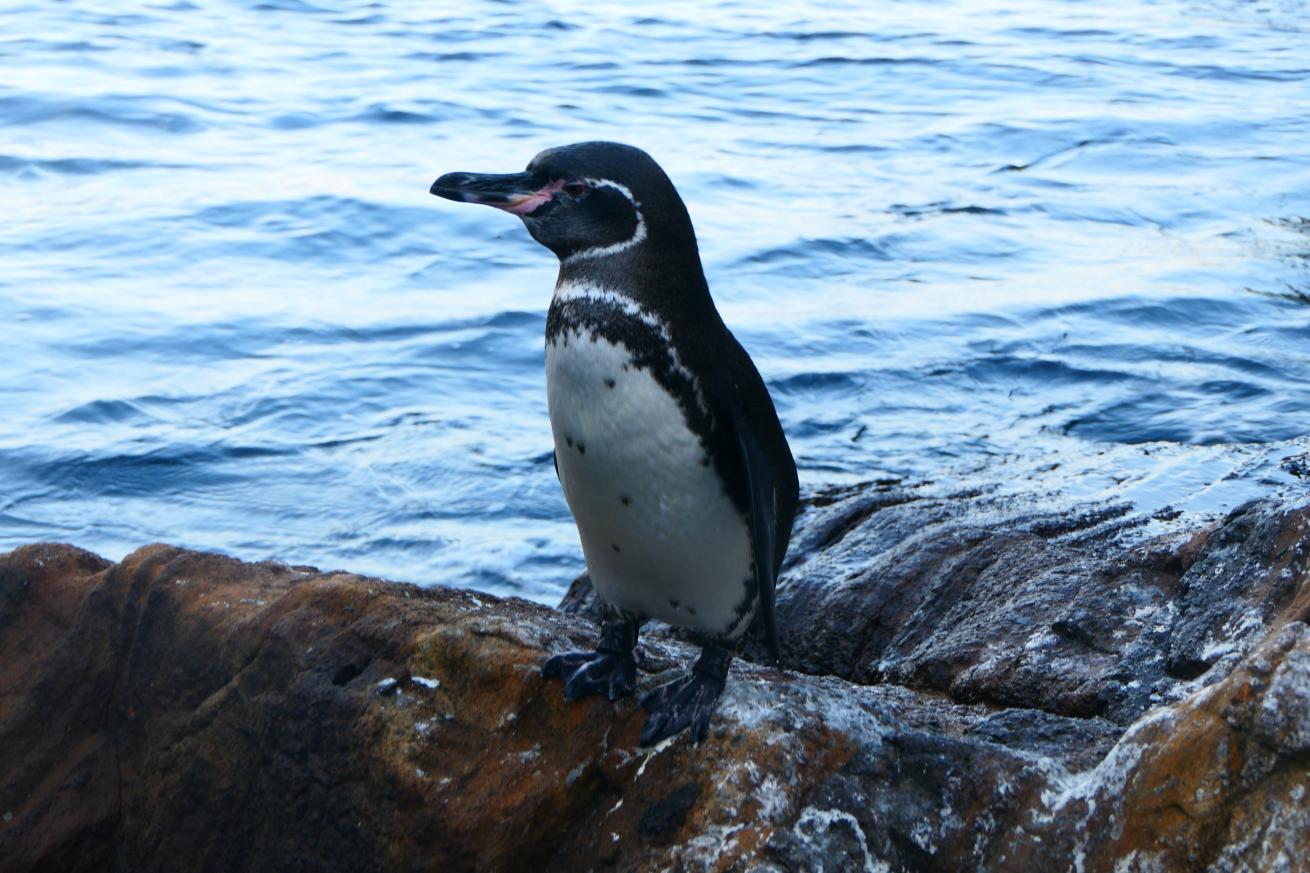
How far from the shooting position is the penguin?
3.28 metres

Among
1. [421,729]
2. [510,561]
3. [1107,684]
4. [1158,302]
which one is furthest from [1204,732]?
[1158,302]

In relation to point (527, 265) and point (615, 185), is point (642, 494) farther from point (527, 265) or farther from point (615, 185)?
point (527, 265)

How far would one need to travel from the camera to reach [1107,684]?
12.3 feet

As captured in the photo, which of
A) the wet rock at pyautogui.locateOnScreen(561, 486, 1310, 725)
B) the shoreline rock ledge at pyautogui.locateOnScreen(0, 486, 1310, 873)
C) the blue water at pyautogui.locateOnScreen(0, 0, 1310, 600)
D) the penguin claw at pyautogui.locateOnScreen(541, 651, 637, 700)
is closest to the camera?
the shoreline rock ledge at pyautogui.locateOnScreen(0, 486, 1310, 873)

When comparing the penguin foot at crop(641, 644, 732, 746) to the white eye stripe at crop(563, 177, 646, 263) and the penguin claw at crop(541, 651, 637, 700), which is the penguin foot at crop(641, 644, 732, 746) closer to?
the penguin claw at crop(541, 651, 637, 700)

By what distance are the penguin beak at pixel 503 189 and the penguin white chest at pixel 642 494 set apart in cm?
30

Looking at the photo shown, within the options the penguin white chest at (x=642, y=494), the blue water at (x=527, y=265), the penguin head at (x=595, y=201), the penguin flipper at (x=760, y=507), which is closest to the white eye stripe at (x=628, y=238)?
the penguin head at (x=595, y=201)

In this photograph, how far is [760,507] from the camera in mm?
3428

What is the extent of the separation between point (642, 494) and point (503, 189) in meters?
0.71

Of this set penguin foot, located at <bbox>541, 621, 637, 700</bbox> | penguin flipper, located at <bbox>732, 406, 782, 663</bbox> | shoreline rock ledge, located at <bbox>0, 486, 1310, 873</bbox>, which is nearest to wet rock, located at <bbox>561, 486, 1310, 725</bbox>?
shoreline rock ledge, located at <bbox>0, 486, 1310, 873</bbox>

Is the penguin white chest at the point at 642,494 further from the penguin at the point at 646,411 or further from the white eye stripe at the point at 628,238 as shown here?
the white eye stripe at the point at 628,238

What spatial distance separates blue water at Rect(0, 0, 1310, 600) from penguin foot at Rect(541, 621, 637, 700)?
2756 millimetres

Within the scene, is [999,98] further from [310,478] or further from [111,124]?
[310,478]

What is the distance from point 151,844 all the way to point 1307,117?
47.3 feet
